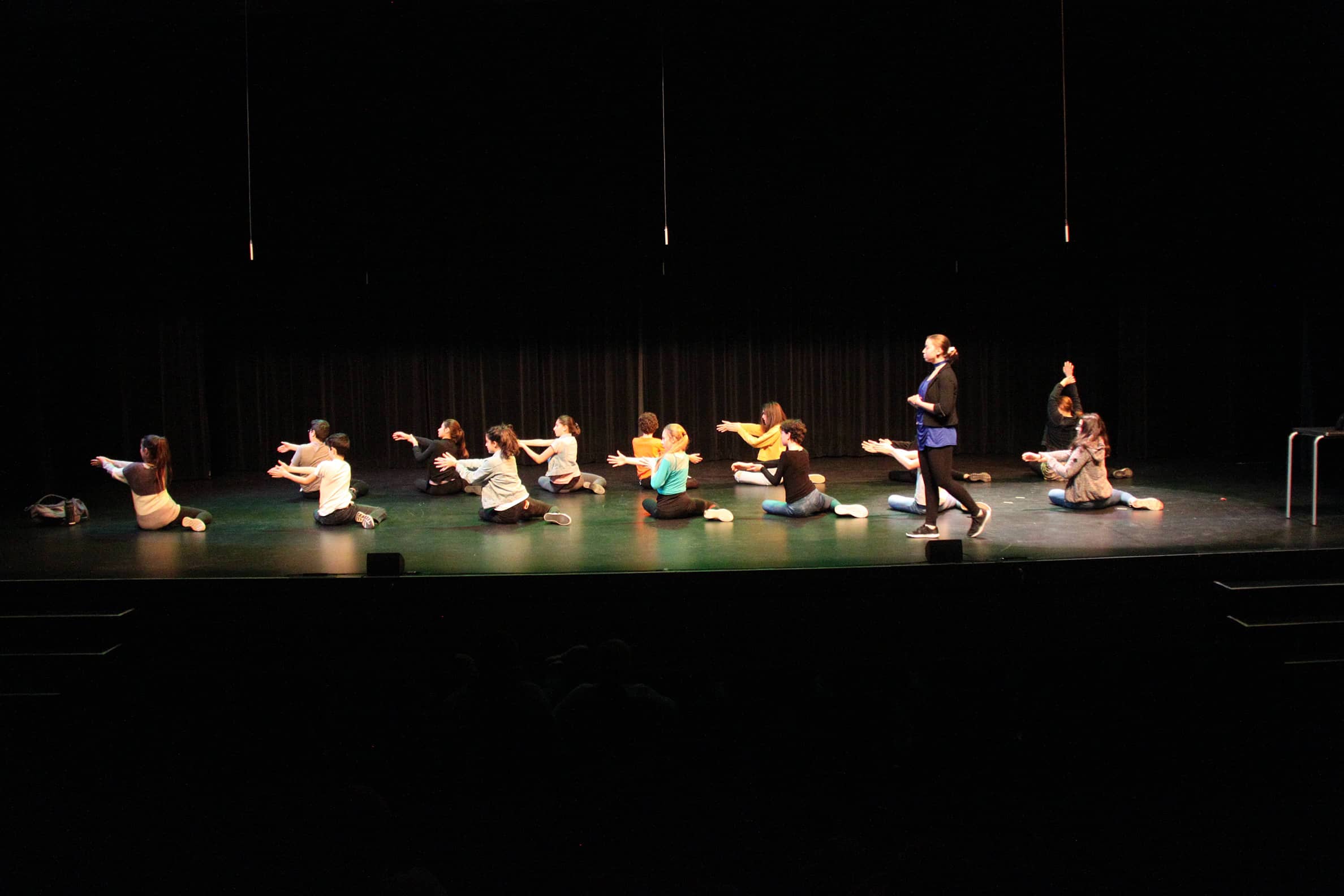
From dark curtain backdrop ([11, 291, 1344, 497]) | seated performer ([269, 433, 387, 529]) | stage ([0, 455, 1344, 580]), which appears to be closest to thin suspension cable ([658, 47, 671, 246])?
dark curtain backdrop ([11, 291, 1344, 497])

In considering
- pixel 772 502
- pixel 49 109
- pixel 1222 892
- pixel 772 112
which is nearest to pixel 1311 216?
pixel 772 112

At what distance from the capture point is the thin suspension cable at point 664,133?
9438mm

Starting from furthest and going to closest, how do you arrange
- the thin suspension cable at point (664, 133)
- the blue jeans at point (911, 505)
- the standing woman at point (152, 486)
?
the thin suspension cable at point (664, 133) < the blue jeans at point (911, 505) < the standing woman at point (152, 486)

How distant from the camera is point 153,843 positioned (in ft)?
8.91

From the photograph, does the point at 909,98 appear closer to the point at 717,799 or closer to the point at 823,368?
the point at 823,368

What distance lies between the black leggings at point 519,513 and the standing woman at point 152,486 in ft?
7.49

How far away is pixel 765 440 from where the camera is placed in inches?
362

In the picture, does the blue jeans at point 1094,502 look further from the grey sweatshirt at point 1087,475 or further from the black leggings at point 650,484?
Answer: the black leggings at point 650,484

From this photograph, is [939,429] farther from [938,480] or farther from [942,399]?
[938,480]

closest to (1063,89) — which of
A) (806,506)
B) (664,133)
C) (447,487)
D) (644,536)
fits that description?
(664,133)

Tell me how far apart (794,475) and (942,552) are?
2.22 m

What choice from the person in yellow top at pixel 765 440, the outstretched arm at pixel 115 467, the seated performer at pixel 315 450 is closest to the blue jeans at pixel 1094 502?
the person in yellow top at pixel 765 440

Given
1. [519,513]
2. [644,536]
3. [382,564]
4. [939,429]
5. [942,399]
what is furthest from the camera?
[519,513]

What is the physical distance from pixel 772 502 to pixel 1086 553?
274 cm
